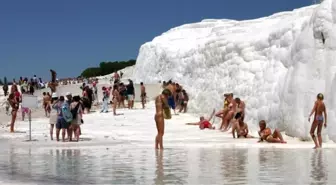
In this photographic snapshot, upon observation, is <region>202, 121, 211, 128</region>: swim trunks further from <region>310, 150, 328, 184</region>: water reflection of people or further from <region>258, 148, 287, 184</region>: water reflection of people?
<region>310, 150, 328, 184</region>: water reflection of people

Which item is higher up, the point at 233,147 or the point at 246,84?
the point at 246,84

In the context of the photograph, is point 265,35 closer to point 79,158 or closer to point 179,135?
point 179,135

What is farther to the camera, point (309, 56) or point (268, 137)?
point (309, 56)

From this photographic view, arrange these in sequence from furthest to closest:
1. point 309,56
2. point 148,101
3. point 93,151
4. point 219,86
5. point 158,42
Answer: point 158,42 < point 148,101 < point 219,86 < point 309,56 < point 93,151

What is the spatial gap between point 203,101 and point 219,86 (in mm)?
1768

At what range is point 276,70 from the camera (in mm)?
20703

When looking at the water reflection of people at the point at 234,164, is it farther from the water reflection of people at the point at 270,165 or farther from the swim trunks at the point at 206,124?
the swim trunks at the point at 206,124

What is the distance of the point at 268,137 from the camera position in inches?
661

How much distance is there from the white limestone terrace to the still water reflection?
11.5ft

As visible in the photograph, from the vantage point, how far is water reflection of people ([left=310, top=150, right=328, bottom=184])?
8812 millimetres

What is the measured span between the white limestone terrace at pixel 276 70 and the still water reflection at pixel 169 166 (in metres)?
3.50

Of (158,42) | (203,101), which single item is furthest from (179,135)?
(158,42)

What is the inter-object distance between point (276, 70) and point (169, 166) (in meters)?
10.9

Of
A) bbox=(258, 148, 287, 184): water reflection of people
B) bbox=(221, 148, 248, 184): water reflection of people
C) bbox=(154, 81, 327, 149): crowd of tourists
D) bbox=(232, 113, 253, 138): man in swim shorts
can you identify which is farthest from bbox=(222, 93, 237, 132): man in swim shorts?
bbox=(258, 148, 287, 184): water reflection of people
